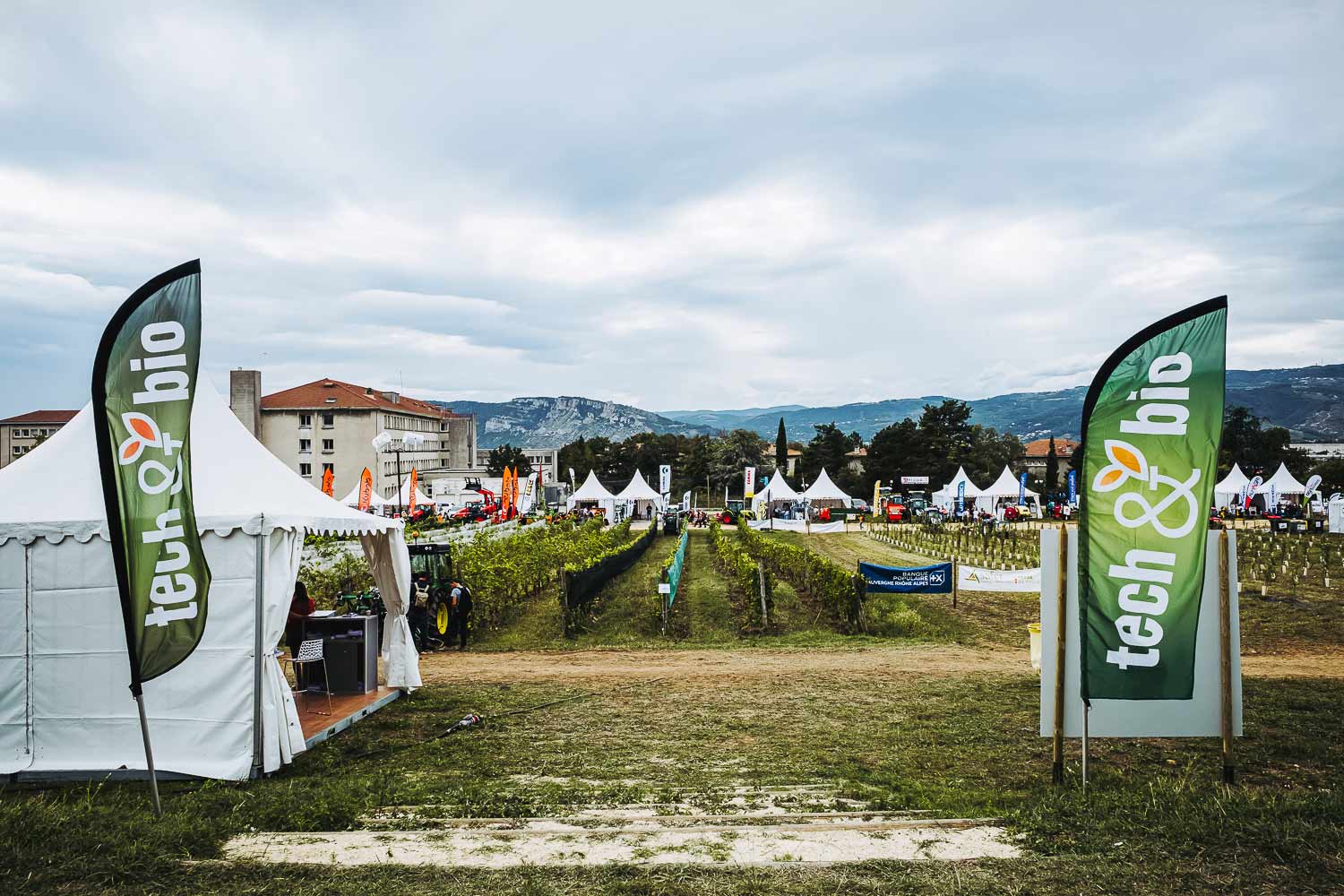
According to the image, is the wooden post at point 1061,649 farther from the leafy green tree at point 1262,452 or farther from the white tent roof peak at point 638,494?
the leafy green tree at point 1262,452

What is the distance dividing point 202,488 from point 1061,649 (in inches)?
276

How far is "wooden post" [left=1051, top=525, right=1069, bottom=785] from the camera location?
6.03 m

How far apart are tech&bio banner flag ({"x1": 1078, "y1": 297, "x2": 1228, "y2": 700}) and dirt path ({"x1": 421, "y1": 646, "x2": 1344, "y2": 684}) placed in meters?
5.36

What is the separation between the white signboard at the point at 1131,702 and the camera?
6141mm

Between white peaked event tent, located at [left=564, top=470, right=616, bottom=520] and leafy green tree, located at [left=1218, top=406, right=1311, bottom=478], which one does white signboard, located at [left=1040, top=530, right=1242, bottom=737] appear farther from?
leafy green tree, located at [left=1218, top=406, right=1311, bottom=478]

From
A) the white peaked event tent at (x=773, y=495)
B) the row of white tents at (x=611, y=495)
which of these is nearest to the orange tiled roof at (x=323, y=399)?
the row of white tents at (x=611, y=495)

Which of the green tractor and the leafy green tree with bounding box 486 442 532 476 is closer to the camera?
the green tractor

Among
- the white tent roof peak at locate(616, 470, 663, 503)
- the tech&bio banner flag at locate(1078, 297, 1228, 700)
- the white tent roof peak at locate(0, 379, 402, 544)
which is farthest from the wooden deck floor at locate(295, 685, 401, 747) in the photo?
the white tent roof peak at locate(616, 470, 663, 503)

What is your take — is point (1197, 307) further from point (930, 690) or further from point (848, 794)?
point (930, 690)

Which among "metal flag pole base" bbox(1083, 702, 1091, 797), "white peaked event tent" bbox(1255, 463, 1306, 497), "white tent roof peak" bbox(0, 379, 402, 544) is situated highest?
"white tent roof peak" bbox(0, 379, 402, 544)

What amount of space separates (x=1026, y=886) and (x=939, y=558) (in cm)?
2551

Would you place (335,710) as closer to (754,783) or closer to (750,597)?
(754,783)

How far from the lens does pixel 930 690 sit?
9.76 meters

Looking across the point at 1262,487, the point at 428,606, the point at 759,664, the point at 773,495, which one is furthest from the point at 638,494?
the point at 759,664
